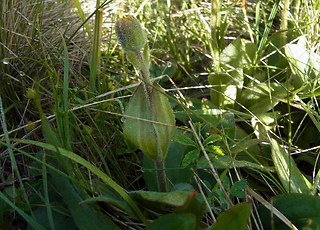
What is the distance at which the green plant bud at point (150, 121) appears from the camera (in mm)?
974

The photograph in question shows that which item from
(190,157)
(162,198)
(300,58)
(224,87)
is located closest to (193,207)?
(162,198)

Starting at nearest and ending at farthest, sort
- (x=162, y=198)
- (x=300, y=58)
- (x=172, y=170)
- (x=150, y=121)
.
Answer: (x=162, y=198) < (x=150, y=121) < (x=172, y=170) < (x=300, y=58)

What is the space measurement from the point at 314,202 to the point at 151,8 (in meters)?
1.47

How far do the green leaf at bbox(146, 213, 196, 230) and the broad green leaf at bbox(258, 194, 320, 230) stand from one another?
0.27 metres

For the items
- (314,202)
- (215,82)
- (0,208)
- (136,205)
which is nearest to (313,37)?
(215,82)

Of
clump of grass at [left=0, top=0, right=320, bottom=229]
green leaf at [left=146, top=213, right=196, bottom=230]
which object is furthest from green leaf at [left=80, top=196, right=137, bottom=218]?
green leaf at [left=146, top=213, right=196, bottom=230]

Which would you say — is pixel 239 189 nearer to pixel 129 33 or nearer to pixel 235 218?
pixel 235 218

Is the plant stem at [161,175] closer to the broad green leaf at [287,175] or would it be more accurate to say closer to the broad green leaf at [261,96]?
the broad green leaf at [287,175]

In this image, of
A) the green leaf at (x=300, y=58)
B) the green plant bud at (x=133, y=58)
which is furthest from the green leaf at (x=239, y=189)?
the green leaf at (x=300, y=58)

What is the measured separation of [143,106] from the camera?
38.4 inches

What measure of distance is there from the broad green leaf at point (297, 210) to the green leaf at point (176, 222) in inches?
10.5

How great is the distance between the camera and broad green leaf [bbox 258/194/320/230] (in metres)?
0.87

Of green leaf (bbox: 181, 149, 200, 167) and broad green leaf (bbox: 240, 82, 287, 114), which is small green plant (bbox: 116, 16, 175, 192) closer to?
green leaf (bbox: 181, 149, 200, 167)

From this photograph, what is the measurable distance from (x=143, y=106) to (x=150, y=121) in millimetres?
43
